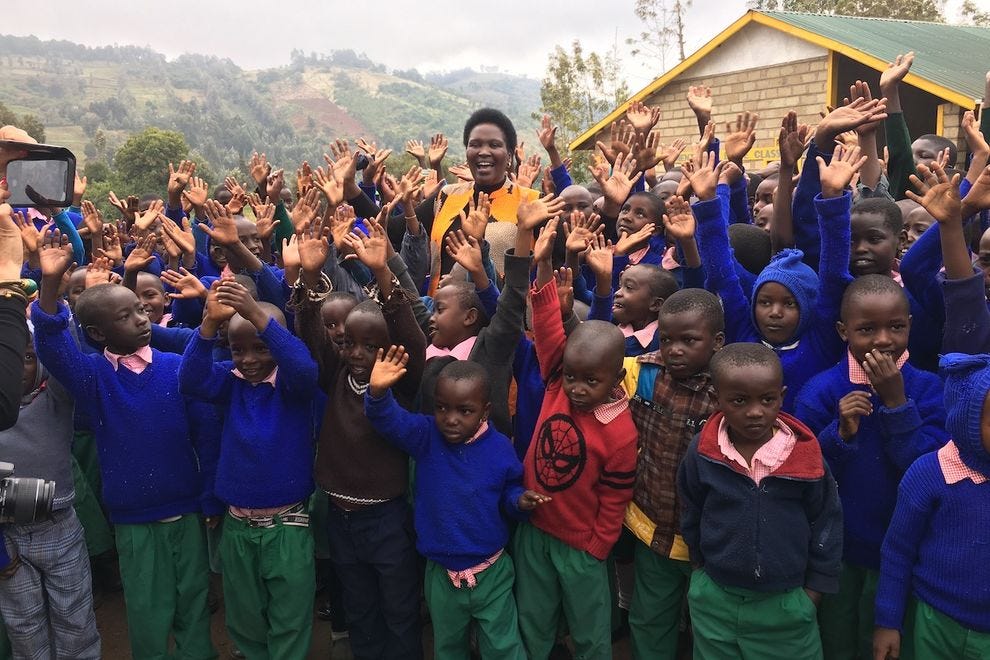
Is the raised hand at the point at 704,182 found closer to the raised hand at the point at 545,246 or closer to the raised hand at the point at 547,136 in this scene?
the raised hand at the point at 545,246

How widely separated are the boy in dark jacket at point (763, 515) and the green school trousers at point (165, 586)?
6.60 ft

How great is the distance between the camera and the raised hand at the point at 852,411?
2.12 m

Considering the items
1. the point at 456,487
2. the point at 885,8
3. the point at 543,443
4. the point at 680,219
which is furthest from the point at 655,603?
the point at 885,8

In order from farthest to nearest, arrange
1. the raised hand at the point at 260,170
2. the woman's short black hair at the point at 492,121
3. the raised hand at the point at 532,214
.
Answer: the raised hand at the point at 260,170, the woman's short black hair at the point at 492,121, the raised hand at the point at 532,214

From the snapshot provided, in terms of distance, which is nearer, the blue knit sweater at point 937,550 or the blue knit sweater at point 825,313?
the blue knit sweater at point 937,550

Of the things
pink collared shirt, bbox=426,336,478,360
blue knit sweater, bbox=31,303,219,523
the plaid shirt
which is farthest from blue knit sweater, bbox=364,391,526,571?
blue knit sweater, bbox=31,303,219,523

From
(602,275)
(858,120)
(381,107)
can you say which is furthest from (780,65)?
(381,107)

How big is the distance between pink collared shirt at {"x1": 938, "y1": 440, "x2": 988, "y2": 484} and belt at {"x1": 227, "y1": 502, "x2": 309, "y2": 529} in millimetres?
2168

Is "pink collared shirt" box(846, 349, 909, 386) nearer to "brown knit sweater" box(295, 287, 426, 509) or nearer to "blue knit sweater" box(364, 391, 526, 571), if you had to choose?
"blue knit sweater" box(364, 391, 526, 571)

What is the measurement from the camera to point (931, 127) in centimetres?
1335

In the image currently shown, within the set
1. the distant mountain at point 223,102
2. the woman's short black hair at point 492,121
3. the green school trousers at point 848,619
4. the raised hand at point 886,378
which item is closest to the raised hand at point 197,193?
the woman's short black hair at point 492,121

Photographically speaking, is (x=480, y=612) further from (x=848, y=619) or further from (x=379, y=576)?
(x=848, y=619)

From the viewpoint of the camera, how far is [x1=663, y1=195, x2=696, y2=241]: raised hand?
283 cm

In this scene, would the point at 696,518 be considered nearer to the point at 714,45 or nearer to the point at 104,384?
the point at 104,384
